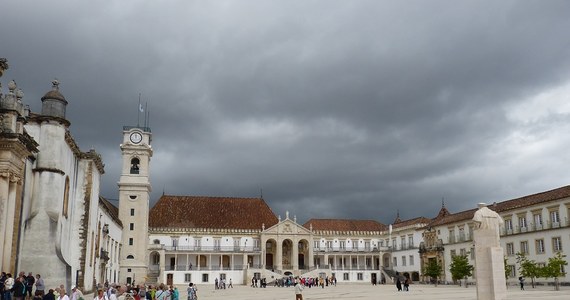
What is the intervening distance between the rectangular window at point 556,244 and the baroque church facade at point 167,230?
0.27 ft

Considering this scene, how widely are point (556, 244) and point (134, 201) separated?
39.7 metres

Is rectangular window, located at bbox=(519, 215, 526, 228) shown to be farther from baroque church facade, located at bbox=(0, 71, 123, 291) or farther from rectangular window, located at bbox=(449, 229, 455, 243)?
baroque church facade, located at bbox=(0, 71, 123, 291)

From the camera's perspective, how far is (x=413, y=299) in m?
26.9

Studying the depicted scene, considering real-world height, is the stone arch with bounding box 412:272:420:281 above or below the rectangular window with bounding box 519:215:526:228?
below

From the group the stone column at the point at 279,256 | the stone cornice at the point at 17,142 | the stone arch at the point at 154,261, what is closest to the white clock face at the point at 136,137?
the stone arch at the point at 154,261

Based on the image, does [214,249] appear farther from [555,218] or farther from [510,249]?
[555,218]

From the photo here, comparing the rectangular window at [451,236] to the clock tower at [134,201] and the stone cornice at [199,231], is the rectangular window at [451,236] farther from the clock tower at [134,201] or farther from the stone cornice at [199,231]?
the clock tower at [134,201]

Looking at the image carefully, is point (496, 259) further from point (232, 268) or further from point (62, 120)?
point (232, 268)

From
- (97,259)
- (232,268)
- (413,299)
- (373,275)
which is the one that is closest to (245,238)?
(232,268)

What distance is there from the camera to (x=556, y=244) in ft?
146

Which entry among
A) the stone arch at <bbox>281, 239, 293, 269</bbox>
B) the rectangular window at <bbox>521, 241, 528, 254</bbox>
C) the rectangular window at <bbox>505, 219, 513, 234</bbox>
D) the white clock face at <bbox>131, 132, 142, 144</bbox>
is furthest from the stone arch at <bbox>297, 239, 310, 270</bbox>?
the rectangular window at <bbox>521, 241, 528, 254</bbox>

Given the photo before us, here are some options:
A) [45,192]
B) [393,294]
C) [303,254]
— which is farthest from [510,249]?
[45,192]

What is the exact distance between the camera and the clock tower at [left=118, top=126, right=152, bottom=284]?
5409 centimetres

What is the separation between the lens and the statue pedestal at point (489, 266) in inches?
618
